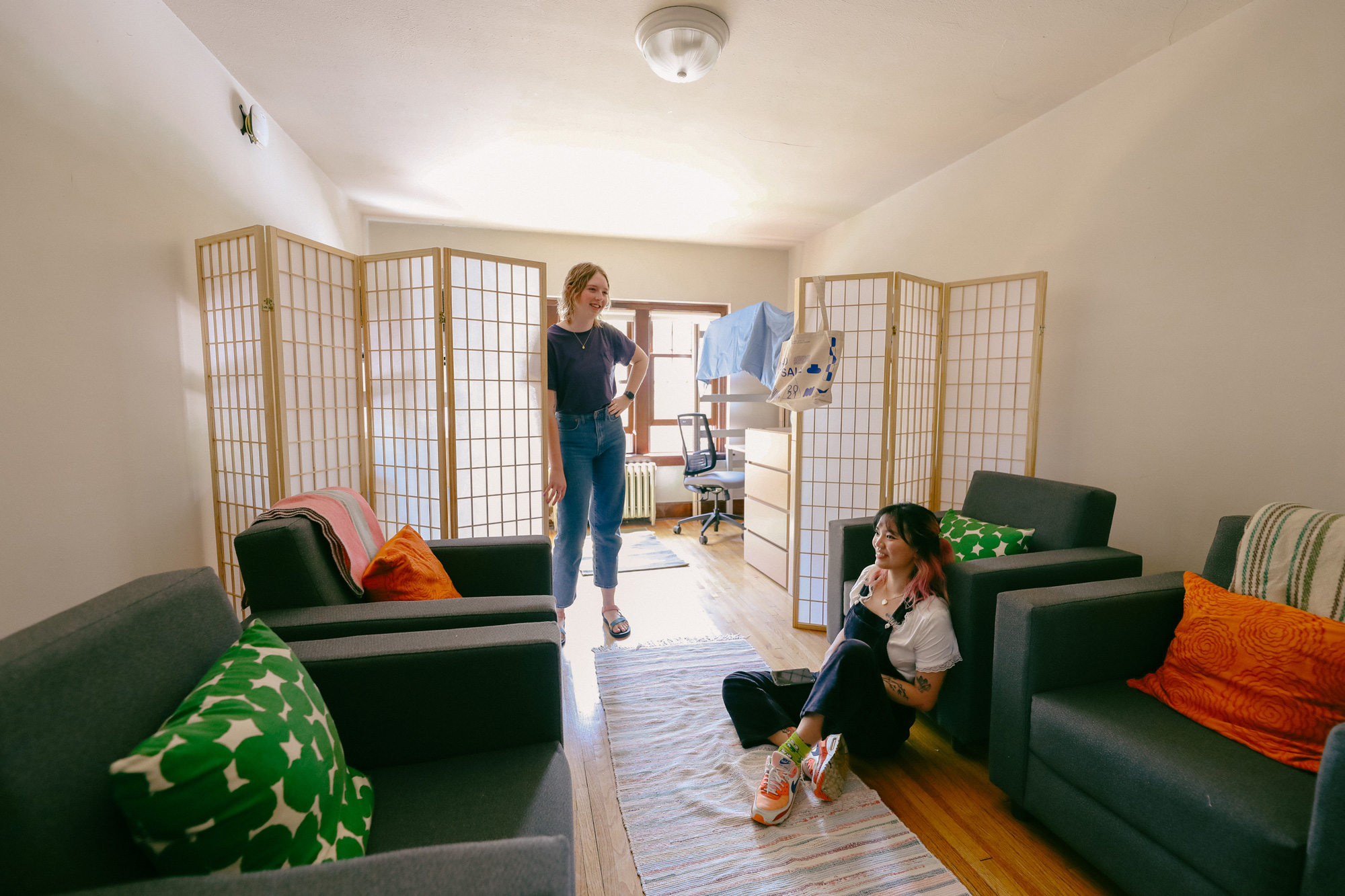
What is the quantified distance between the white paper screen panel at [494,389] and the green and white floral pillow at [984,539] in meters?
1.76

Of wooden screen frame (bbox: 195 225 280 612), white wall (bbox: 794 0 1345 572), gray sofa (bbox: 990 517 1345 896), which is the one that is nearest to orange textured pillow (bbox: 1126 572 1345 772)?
gray sofa (bbox: 990 517 1345 896)

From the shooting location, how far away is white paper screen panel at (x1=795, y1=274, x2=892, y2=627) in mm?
2818

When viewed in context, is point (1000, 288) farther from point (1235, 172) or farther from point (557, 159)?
point (557, 159)

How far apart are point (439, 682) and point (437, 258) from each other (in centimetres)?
181

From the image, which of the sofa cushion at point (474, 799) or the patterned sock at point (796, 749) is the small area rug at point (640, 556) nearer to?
the patterned sock at point (796, 749)

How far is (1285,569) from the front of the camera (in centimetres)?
146

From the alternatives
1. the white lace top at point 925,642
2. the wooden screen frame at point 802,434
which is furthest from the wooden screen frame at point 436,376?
the white lace top at point 925,642

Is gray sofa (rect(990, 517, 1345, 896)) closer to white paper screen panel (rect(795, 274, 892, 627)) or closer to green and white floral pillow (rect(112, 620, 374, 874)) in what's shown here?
white paper screen panel (rect(795, 274, 892, 627))

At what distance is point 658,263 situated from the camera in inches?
199

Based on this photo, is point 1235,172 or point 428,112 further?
point 428,112

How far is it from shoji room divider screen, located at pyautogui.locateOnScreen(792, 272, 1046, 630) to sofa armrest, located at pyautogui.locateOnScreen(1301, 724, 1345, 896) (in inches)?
68.5

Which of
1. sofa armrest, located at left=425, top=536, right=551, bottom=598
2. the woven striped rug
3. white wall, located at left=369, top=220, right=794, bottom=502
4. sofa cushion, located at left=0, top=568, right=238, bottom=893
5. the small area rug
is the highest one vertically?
white wall, located at left=369, top=220, right=794, bottom=502

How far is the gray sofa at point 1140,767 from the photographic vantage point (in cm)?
102

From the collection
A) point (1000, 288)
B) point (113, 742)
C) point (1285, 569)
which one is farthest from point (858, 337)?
point (113, 742)
